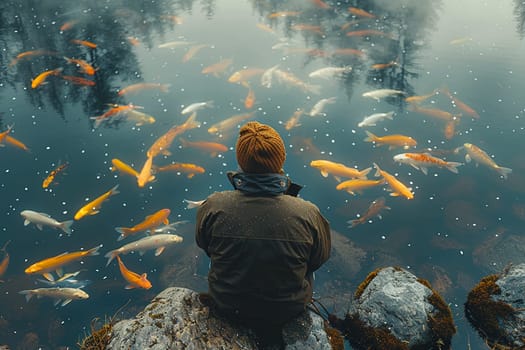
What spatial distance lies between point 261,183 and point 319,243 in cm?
66

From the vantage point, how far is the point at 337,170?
6.65 metres

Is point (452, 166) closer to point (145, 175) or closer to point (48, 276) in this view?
point (145, 175)

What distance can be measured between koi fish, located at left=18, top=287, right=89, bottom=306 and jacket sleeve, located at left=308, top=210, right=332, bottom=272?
3.61m

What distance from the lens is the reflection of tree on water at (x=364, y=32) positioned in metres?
10.3

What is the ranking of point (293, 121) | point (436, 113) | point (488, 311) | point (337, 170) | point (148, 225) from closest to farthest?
1. point (488, 311)
2. point (148, 225)
3. point (337, 170)
4. point (293, 121)
5. point (436, 113)

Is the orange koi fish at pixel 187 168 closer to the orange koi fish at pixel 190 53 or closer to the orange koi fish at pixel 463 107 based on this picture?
the orange koi fish at pixel 190 53

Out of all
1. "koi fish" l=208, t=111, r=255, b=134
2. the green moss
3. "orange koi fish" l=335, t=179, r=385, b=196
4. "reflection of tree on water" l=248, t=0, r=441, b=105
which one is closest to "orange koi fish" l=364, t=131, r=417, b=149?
"orange koi fish" l=335, t=179, r=385, b=196

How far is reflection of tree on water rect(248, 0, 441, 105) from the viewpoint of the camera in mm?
10312

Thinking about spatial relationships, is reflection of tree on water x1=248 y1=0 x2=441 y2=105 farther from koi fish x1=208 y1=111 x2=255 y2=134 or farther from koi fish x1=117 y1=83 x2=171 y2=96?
koi fish x1=117 y1=83 x2=171 y2=96

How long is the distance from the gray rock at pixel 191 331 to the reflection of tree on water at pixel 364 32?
23.1ft

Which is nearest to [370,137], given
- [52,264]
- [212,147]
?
[212,147]

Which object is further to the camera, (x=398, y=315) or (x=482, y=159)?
(x=482, y=159)

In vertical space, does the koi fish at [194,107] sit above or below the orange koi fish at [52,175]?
above

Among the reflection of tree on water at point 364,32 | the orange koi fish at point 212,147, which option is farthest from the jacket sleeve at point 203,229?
the reflection of tree on water at point 364,32
